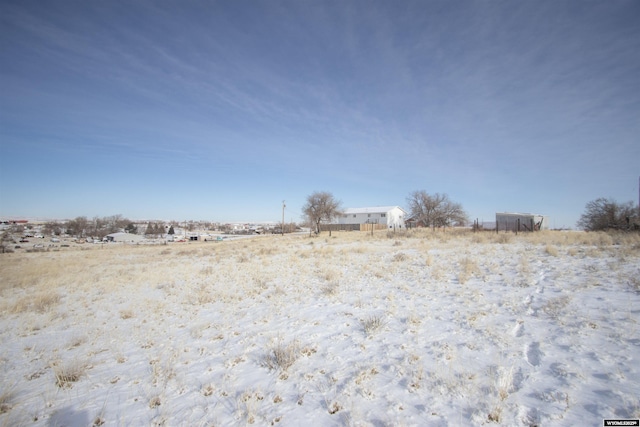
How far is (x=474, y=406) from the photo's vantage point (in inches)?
128

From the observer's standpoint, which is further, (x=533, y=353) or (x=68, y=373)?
(x=68, y=373)

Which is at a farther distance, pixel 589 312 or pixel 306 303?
pixel 306 303

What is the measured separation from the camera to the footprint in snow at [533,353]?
13.7ft

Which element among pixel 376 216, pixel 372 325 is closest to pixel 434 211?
pixel 376 216

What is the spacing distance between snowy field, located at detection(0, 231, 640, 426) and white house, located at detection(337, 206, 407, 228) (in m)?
62.2

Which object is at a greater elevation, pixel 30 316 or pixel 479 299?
pixel 479 299

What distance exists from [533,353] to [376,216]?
69696 millimetres

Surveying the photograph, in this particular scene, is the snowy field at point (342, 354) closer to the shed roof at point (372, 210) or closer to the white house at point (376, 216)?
the white house at point (376, 216)

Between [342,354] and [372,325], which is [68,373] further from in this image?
[372,325]

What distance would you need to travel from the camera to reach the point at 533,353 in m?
4.42

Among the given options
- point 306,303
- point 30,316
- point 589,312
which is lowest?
point 30,316

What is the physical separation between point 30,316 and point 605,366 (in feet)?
45.0

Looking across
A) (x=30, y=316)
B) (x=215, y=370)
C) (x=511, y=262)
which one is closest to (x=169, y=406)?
(x=215, y=370)

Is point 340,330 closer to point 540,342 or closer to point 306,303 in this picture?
point 306,303
